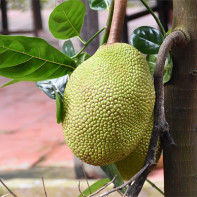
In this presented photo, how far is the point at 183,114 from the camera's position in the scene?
571 mm

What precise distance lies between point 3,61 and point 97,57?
4.2 inches

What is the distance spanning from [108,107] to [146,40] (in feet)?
0.48

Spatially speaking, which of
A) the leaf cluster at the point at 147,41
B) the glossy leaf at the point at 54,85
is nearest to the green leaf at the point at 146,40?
the leaf cluster at the point at 147,41

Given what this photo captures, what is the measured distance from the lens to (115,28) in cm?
52

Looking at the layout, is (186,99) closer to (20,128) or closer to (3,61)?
(3,61)

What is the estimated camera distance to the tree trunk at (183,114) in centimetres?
54

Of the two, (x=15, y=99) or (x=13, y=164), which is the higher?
(x=13, y=164)

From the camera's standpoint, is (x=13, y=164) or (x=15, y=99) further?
(x=15, y=99)

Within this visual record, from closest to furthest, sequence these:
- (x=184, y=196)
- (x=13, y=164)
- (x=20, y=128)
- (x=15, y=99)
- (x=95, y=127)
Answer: (x=95, y=127) < (x=184, y=196) < (x=13, y=164) < (x=20, y=128) < (x=15, y=99)

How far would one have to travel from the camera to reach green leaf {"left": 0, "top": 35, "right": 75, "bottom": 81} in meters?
0.49

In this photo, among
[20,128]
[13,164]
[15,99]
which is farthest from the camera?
[15,99]

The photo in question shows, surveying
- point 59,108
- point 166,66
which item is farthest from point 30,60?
point 166,66

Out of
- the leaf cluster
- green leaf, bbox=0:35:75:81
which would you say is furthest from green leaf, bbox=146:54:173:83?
green leaf, bbox=0:35:75:81

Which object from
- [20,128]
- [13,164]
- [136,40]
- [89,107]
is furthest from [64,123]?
[20,128]
